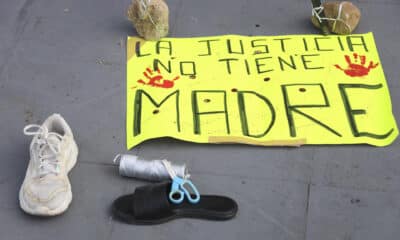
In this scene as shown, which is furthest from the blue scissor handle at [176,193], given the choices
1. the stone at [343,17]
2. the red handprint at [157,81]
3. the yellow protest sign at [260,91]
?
the stone at [343,17]

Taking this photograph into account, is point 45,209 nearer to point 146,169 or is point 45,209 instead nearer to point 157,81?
point 146,169

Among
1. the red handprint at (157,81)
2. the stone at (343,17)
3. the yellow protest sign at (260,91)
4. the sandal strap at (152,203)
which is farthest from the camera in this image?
the stone at (343,17)

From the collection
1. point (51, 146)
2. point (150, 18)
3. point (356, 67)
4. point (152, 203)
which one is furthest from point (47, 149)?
point (356, 67)

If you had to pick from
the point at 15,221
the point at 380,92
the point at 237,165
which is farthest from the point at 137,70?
the point at 380,92

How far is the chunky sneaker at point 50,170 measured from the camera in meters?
1.25

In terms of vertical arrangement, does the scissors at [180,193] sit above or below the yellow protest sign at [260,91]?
below

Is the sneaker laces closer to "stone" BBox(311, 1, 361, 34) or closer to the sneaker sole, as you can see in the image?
the sneaker sole

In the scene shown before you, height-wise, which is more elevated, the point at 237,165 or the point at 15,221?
the point at 237,165

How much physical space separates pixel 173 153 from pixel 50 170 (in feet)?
0.93

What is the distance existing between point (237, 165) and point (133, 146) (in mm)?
251

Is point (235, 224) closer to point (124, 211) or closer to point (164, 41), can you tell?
point (124, 211)

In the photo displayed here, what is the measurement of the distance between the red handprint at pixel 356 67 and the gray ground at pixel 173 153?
59mm

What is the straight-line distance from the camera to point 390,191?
4.29ft

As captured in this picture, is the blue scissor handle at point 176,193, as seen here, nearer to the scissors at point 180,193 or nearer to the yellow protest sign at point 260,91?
the scissors at point 180,193
